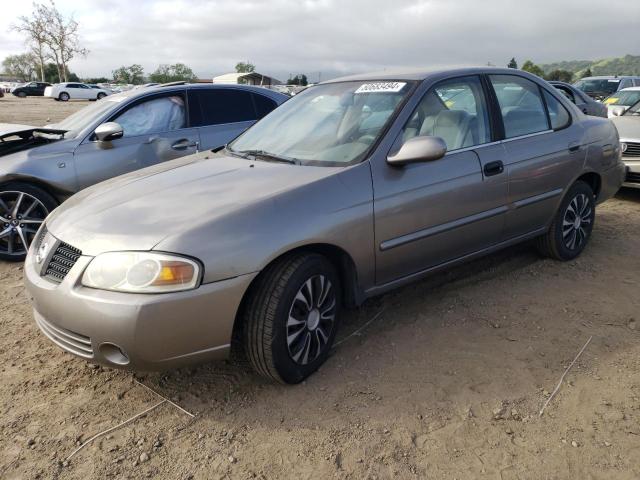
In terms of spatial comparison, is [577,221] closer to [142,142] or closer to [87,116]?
[142,142]

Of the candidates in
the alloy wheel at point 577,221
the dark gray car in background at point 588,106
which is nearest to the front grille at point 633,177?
the dark gray car in background at point 588,106

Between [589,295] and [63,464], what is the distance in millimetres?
3566

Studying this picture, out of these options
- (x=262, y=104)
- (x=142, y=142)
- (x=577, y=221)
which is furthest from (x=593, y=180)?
(x=142, y=142)

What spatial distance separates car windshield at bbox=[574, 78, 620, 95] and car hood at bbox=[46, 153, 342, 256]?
16118 mm

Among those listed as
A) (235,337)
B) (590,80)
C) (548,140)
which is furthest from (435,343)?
(590,80)

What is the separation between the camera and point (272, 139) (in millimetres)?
3732

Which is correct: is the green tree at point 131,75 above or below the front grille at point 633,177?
above

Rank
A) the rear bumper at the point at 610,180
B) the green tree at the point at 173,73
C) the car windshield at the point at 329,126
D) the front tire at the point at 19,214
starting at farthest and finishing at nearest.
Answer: the green tree at the point at 173,73 → the front tire at the point at 19,214 → the rear bumper at the point at 610,180 → the car windshield at the point at 329,126

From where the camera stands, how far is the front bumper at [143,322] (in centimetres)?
242

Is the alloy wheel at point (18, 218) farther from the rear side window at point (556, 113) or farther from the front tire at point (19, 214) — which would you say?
the rear side window at point (556, 113)

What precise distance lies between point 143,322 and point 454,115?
2450 mm

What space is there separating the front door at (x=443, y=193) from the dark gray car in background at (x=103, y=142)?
2065 mm

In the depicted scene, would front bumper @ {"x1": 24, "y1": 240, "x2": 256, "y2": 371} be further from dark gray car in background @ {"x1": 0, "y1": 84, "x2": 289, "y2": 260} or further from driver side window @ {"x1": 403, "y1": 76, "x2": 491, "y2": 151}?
dark gray car in background @ {"x1": 0, "y1": 84, "x2": 289, "y2": 260}

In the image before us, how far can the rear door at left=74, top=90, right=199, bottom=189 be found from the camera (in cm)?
525
